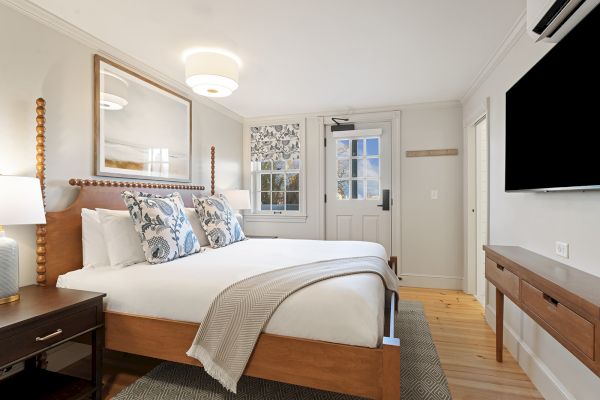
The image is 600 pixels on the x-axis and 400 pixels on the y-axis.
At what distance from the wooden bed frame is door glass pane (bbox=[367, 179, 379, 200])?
235 centimetres

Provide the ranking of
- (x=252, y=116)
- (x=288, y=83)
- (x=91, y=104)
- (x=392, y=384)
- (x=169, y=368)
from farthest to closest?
1. (x=252, y=116)
2. (x=288, y=83)
3. (x=91, y=104)
4. (x=169, y=368)
5. (x=392, y=384)

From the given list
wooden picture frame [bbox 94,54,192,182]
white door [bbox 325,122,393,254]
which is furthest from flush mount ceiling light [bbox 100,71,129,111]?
white door [bbox 325,122,393,254]

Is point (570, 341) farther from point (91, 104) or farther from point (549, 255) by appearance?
point (91, 104)

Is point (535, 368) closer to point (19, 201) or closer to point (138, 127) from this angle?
point (19, 201)

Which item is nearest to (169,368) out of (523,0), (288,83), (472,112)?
(288,83)

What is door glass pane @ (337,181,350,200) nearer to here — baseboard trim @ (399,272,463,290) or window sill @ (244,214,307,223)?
window sill @ (244,214,307,223)

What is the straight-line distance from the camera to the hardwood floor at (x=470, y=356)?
6.32 ft

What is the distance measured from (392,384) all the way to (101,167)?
8.11 ft

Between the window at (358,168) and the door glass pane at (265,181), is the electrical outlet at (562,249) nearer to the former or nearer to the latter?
the window at (358,168)

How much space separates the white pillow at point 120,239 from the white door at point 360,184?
283 cm

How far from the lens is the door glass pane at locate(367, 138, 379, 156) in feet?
14.5

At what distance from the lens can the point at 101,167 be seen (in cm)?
251

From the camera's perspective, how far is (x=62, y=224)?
2.14 meters

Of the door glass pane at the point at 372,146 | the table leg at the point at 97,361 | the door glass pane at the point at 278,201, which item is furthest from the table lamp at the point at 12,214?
the door glass pane at the point at 372,146
